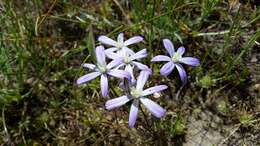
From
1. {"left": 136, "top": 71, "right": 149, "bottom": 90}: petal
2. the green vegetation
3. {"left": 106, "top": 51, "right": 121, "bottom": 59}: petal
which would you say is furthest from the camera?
the green vegetation

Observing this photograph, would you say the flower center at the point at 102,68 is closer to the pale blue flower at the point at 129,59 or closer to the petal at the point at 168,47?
the pale blue flower at the point at 129,59

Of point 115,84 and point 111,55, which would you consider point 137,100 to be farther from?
point 115,84

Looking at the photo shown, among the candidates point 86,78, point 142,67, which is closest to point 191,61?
point 142,67

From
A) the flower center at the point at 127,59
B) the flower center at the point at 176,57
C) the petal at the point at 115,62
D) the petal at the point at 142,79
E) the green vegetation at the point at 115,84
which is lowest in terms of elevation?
the green vegetation at the point at 115,84

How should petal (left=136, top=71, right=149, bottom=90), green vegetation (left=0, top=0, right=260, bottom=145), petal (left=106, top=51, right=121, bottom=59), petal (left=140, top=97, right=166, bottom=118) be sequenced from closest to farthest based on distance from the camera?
petal (left=140, top=97, right=166, bottom=118) → petal (left=136, top=71, right=149, bottom=90) → petal (left=106, top=51, right=121, bottom=59) → green vegetation (left=0, top=0, right=260, bottom=145)

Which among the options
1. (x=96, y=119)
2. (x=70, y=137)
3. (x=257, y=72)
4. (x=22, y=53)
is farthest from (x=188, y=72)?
(x=22, y=53)

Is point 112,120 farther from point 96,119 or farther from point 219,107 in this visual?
point 219,107

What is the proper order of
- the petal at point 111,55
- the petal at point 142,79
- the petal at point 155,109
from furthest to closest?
1. the petal at point 111,55
2. the petal at point 142,79
3. the petal at point 155,109

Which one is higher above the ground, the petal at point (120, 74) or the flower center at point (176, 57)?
the petal at point (120, 74)

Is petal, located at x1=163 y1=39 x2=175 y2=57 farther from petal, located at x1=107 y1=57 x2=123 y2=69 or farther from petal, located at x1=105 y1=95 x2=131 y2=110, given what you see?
petal, located at x1=105 y1=95 x2=131 y2=110

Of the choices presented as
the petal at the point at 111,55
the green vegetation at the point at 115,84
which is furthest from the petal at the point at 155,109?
the green vegetation at the point at 115,84

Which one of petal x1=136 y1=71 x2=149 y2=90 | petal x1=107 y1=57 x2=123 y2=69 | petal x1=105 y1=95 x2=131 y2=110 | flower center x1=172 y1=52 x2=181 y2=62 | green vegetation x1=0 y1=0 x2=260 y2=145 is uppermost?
petal x1=107 y1=57 x2=123 y2=69

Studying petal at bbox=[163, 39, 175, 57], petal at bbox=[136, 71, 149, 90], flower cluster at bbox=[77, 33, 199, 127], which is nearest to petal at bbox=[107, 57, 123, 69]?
flower cluster at bbox=[77, 33, 199, 127]
